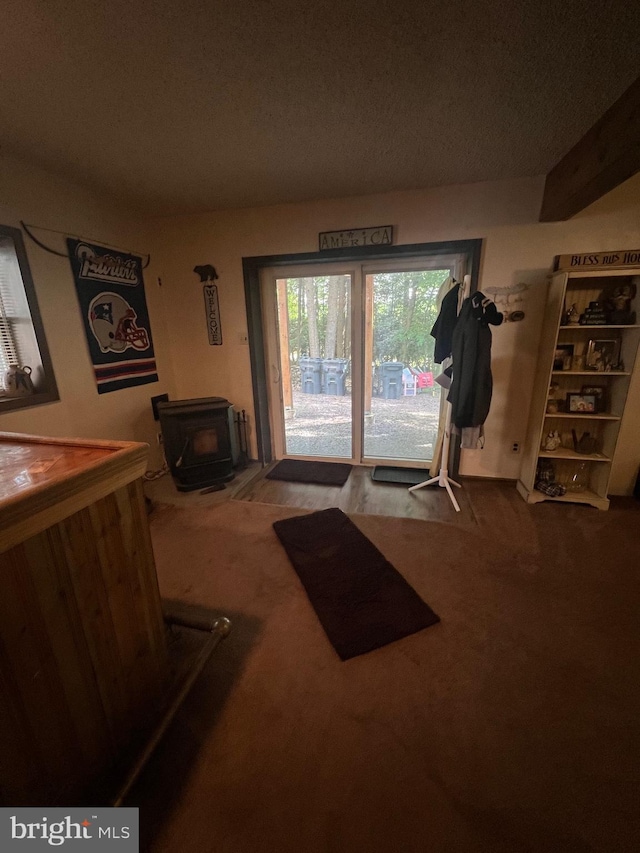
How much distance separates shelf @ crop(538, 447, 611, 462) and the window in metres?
3.74

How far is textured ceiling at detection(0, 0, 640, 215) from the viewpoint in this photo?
1167mm

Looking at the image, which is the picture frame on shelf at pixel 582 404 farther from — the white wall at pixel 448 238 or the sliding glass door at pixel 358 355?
the sliding glass door at pixel 358 355

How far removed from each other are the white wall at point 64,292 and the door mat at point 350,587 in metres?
1.75

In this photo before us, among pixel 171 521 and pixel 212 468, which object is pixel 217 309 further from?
pixel 171 521

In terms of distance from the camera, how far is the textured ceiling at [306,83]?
1167 mm

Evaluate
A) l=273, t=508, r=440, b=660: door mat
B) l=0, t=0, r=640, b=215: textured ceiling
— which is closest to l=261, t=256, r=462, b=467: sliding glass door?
l=0, t=0, r=640, b=215: textured ceiling

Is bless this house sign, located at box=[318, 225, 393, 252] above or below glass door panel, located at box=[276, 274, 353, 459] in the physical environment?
above

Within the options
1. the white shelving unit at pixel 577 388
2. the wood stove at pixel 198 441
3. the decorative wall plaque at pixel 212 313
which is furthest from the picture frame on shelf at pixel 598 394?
the decorative wall plaque at pixel 212 313

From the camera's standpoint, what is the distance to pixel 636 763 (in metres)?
1.08

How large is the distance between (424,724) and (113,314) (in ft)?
11.0

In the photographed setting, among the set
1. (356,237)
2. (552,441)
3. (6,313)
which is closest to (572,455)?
(552,441)

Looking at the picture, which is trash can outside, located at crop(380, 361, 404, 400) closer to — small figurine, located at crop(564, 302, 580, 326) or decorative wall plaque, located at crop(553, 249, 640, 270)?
small figurine, located at crop(564, 302, 580, 326)

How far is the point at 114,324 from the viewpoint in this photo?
2.79 m

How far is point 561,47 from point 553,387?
1973mm
